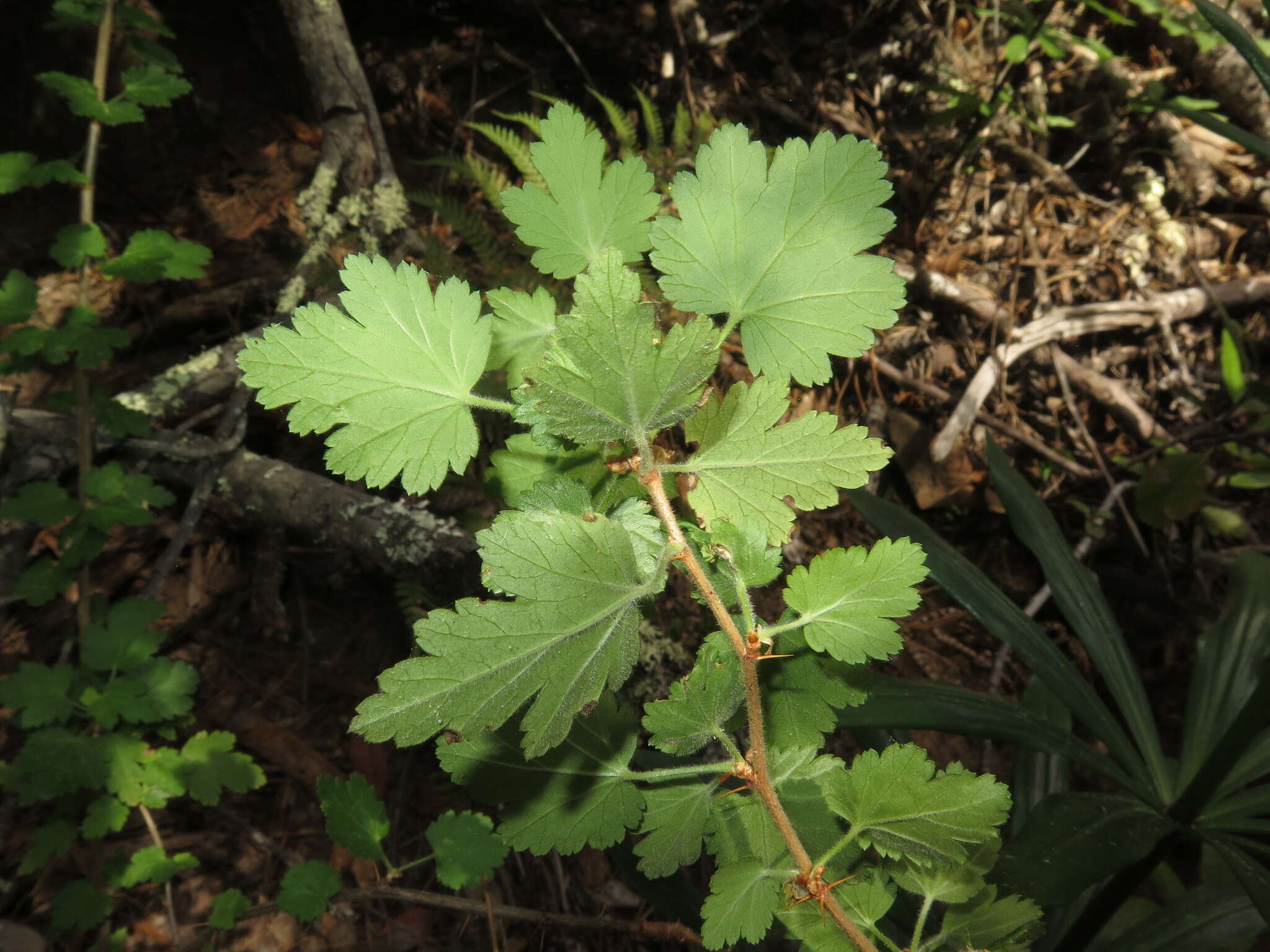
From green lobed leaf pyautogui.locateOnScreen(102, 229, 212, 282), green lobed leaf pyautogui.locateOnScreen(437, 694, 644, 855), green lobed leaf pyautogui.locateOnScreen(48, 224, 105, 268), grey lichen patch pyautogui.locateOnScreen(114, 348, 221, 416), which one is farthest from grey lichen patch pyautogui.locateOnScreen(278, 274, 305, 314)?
green lobed leaf pyautogui.locateOnScreen(437, 694, 644, 855)

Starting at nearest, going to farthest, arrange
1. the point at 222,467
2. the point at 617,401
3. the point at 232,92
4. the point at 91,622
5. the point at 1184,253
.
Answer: the point at 617,401, the point at 91,622, the point at 222,467, the point at 232,92, the point at 1184,253

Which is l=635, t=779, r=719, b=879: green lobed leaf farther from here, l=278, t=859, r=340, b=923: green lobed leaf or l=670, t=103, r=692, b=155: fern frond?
l=670, t=103, r=692, b=155: fern frond

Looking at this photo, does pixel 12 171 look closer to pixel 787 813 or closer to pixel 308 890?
pixel 308 890

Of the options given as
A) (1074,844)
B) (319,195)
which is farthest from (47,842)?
(1074,844)

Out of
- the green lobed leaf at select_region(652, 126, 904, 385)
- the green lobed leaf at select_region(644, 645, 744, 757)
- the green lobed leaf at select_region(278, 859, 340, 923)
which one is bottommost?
the green lobed leaf at select_region(278, 859, 340, 923)

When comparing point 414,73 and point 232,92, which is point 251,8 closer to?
point 232,92

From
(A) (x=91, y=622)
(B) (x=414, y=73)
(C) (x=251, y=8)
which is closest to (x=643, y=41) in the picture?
(B) (x=414, y=73)

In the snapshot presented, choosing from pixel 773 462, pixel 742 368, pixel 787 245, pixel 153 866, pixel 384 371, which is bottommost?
pixel 153 866
